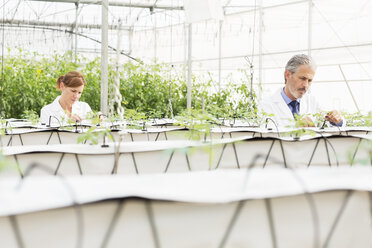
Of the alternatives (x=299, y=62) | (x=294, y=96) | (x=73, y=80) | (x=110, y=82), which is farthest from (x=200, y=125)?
(x=110, y=82)

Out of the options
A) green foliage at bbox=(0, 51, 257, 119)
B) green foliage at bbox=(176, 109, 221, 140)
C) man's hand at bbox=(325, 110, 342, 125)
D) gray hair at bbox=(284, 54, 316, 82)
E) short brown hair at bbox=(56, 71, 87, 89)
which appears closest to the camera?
green foliage at bbox=(176, 109, 221, 140)

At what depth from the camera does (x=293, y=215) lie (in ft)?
2.88

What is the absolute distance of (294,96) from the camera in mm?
3320

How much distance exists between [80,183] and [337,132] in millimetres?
1951

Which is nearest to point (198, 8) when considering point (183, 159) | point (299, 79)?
point (299, 79)

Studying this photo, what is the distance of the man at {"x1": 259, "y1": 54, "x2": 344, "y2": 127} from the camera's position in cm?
314

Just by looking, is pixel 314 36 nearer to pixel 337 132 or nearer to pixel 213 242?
pixel 337 132

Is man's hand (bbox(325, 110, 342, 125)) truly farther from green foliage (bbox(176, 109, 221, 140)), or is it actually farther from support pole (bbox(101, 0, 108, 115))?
support pole (bbox(101, 0, 108, 115))

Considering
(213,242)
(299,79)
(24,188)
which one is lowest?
(213,242)

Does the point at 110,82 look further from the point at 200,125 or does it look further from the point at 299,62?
the point at 200,125

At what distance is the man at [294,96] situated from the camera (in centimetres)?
314

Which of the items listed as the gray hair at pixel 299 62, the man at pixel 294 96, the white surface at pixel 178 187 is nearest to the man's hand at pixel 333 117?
the man at pixel 294 96

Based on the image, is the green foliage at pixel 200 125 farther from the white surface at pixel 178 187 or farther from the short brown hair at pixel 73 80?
the short brown hair at pixel 73 80

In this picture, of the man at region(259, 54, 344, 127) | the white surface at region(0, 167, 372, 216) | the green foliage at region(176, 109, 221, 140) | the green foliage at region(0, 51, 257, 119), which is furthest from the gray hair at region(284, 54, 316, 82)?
the white surface at region(0, 167, 372, 216)
